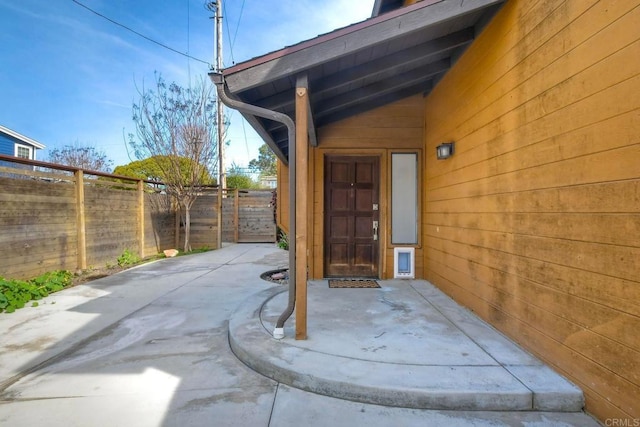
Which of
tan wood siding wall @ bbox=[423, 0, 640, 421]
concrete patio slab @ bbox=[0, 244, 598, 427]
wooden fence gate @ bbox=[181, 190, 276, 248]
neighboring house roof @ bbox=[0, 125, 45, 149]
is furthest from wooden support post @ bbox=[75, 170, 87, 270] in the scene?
neighboring house roof @ bbox=[0, 125, 45, 149]

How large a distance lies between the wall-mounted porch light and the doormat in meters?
2.06

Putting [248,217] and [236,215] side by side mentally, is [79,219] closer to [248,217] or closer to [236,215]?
[236,215]

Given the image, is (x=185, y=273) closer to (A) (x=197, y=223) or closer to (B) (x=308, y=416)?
(A) (x=197, y=223)

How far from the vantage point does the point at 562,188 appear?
6.90ft

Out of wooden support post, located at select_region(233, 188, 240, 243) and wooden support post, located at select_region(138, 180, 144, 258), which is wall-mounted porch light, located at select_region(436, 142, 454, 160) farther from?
wooden support post, located at select_region(233, 188, 240, 243)

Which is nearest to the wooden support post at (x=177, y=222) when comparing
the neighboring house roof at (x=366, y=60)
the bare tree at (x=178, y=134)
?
the bare tree at (x=178, y=134)

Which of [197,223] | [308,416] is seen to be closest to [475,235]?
[308,416]

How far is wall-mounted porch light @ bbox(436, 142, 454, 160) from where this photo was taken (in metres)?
4.02

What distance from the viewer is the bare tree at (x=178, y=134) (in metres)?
9.09

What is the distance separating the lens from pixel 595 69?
1.86 m

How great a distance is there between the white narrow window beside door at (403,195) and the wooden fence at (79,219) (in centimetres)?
538

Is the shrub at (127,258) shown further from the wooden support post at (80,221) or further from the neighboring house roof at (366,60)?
the neighboring house roof at (366,60)

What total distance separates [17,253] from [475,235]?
19.7 ft

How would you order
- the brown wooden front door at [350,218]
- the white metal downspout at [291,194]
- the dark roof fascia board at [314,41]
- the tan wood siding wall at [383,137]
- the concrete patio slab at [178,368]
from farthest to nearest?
the brown wooden front door at [350,218] → the tan wood siding wall at [383,137] → the white metal downspout at [291,194] → the dark roof fascia board at [314,41] → the concrete patio slab at [178,368]
